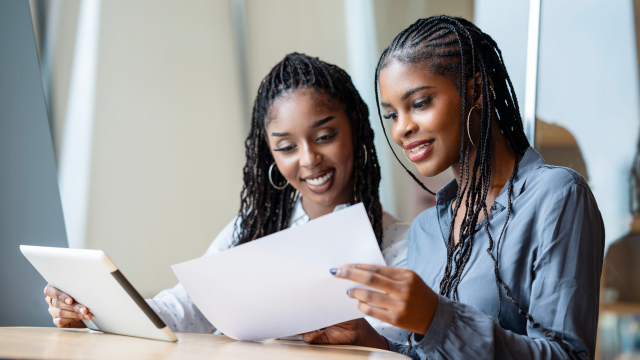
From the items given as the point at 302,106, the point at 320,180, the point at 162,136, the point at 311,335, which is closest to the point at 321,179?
the point at 320,180

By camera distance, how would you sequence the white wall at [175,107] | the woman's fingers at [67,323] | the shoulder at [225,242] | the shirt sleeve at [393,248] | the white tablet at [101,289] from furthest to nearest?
the white wall at [175,107], the shoulder at [225,242], the shirt sleeve at [393,248], the woman's fingers at [67,323], the white tablet at [101,289]

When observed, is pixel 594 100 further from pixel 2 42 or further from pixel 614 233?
pixel 2 42

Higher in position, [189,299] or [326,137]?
[326,137]

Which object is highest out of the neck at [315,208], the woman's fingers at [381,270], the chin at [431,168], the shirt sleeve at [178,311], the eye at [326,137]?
the eye at [326,137]

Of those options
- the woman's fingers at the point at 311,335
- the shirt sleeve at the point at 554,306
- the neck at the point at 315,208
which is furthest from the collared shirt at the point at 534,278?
the neck at the point at 315,208

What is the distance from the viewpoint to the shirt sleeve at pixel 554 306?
80 centimetres

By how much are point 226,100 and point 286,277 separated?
1773mm

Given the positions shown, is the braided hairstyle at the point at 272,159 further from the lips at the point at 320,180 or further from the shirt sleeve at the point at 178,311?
the shirt sleeve at the point at 178,311

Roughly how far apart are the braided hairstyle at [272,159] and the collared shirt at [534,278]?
2.09ft

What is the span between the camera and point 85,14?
1928mm

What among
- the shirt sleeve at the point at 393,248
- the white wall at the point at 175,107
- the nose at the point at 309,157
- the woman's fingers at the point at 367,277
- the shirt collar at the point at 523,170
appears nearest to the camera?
the woman's fingers at the point at 367,277

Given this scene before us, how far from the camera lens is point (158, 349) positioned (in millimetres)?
862

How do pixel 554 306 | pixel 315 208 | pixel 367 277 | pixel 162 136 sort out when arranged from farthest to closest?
pixel 162 136, pixel 315 208, pixel 554 306, pixel 367 277

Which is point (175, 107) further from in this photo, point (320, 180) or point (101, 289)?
point (101, 289)
